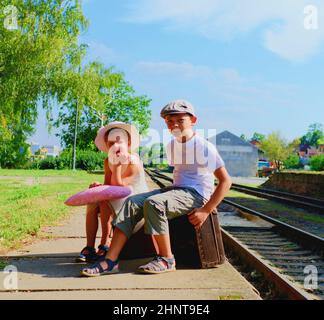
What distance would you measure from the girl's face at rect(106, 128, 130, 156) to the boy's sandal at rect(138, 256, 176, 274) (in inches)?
40.2

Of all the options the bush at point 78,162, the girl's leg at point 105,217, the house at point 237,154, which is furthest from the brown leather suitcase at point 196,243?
the house at point 237,154

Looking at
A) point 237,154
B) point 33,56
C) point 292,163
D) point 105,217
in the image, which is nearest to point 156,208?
point 105,217

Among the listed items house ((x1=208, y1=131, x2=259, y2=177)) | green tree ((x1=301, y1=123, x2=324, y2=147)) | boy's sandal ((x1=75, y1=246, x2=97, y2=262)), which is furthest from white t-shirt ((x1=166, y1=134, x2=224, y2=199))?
green tree ((x1=301, y1=123, x2=324, y2=147))

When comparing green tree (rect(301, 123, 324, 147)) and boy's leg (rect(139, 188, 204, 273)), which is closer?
boy's leg (rect(139, 188, 204, 273))

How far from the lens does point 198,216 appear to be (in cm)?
432

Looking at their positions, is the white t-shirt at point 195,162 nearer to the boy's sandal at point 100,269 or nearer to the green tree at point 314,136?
the boy's sandal at point 100,269

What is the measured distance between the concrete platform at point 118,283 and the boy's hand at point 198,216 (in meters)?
0.44

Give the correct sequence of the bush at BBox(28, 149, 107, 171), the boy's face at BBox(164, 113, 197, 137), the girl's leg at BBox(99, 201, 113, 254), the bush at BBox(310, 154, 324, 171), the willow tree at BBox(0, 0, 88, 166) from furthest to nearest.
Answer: the bush at BBox(28, 149, 107, 171) → the bush at BBox(310, 154, 324, 171) → the willow tree at BBox(0, 0, 88, 166) → the girl's leg at BBox(99, 201, 113, 254) → the boy's face at BBox(164, 113, 197, 137)

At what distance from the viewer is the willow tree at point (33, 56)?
1994 cm


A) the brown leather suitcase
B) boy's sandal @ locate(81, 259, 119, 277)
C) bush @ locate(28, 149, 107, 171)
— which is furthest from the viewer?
bush @ locate(28, 149, 107, 171)

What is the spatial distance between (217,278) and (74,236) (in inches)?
120

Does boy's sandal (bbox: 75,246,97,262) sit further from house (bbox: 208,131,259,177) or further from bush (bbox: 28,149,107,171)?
house (bbox: 208,131,259,177)

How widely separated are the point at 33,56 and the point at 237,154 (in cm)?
5352

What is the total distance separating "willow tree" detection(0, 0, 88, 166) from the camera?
19.9m
